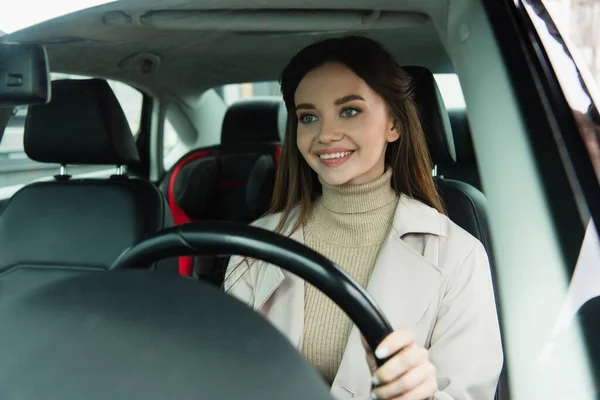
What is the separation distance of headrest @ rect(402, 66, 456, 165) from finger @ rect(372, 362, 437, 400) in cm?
93

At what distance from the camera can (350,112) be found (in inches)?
55.9

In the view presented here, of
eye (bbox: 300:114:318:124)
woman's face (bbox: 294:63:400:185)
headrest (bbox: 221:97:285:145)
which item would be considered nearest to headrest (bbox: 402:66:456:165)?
woman's face (bbox: 294:63:400:185)

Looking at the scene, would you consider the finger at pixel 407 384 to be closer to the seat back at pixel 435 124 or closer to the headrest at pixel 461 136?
the seat back at pixel 435 124

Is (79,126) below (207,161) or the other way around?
the other way around

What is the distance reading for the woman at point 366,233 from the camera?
1195 mm

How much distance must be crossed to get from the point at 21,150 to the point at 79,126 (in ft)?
1.16

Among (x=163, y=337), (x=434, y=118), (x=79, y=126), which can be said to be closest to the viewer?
(x=163, y=337)

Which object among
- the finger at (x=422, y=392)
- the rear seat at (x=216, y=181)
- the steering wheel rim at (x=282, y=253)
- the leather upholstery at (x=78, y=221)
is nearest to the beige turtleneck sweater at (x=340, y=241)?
the finger at (x=422, y=392)

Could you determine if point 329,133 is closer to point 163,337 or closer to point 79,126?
point 163,337

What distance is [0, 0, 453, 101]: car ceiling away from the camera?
157 cm

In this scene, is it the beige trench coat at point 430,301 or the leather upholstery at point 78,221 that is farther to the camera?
the leather upholstery at point 78,221

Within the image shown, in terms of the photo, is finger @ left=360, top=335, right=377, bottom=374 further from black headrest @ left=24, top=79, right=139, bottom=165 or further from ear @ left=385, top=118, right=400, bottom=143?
black headrest @ left=24, top=79, right=139, bottom=165

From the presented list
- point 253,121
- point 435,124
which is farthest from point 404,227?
point 253,121

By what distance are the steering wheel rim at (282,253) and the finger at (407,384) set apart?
5 centimetres
